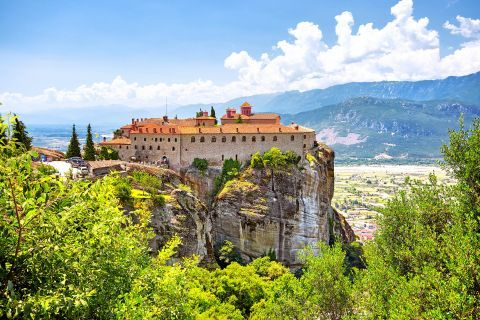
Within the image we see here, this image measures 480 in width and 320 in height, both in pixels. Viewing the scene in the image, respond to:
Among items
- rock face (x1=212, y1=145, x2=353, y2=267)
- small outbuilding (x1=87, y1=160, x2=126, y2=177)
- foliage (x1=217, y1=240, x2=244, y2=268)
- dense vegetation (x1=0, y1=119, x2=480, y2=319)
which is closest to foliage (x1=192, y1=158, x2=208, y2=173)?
rock face (x1=212, y1=145, x2=353, y2=267)

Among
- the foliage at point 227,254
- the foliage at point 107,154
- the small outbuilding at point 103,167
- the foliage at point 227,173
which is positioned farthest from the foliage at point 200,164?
the small outbuilding at point 103,167

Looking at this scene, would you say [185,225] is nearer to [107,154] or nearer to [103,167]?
[103,167]

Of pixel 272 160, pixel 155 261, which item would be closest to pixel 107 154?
pixel 272 160

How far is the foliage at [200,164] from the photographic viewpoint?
61.7m

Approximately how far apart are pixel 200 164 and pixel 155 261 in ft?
148

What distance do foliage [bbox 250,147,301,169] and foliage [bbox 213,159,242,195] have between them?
8.71 ft

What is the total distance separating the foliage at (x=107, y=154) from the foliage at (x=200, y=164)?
1240cm

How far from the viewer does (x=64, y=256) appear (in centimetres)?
875

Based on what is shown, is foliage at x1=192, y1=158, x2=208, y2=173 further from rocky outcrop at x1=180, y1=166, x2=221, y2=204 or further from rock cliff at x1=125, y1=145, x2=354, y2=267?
rock cliff at x1=125, y1=145, x2=354, y2=267

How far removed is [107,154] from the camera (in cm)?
5888

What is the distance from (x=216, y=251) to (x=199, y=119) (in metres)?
25.1

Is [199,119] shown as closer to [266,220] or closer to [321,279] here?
[266,220]

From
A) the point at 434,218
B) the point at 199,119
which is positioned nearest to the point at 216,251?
the point at 199,119

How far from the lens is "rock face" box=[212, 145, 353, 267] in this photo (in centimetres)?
5834
